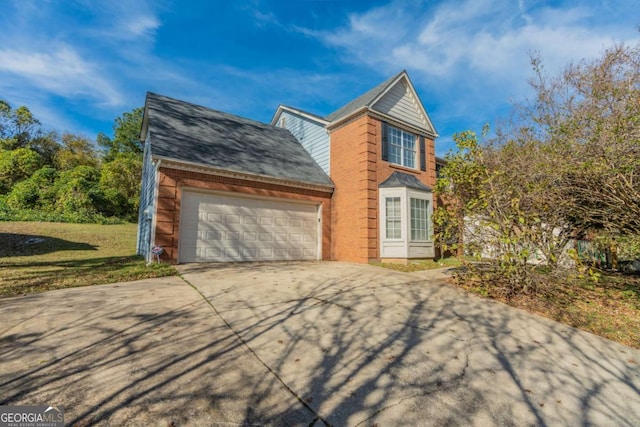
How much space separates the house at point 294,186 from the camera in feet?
28.9

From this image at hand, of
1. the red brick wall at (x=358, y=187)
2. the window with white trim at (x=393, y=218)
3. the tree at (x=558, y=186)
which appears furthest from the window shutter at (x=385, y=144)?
the tree at (x=558, y=186)

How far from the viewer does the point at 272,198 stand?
10.3 meters

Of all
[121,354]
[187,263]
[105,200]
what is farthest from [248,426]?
[105,200]

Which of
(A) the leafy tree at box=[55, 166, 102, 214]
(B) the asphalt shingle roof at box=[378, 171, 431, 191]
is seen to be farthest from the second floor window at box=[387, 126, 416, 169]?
(A) the leafy tree at box=[55, 166, 102, 214]

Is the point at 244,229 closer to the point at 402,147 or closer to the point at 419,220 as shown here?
the point at 419,220

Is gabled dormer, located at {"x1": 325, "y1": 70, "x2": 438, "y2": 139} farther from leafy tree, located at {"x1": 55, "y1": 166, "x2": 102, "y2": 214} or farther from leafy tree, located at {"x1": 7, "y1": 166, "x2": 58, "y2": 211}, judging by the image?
leafy tree, located at {"x1": 7, "y1": 166, "x2": 58, "y2": 211}

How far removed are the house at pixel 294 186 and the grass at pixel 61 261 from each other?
4.19 ft

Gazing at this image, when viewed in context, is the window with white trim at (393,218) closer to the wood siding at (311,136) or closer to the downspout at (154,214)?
the wood siding at (311,136)

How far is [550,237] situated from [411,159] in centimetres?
735

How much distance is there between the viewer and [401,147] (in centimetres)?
1206

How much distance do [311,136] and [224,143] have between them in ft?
14.5

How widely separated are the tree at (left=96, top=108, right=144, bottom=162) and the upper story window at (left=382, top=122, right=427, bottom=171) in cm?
3310

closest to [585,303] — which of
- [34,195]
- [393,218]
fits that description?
[393,218]

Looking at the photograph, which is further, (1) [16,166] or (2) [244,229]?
(1) [16,166]
